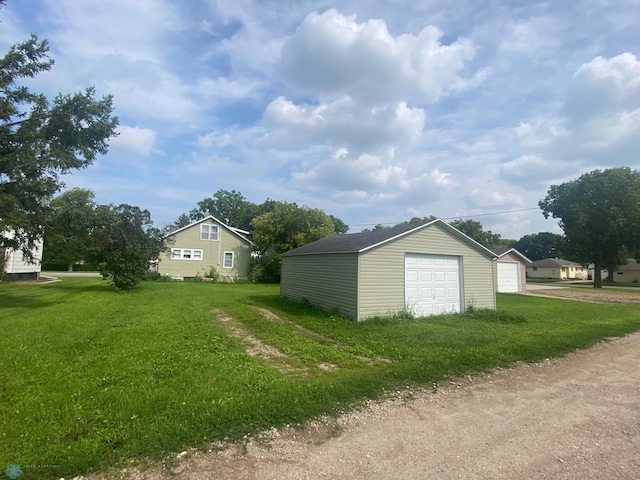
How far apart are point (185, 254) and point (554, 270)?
56.5 meters

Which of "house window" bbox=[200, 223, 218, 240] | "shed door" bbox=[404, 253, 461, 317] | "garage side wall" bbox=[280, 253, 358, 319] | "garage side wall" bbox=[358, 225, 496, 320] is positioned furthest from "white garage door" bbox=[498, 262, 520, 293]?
"house window" bbox=[200, 223, 218, 240]

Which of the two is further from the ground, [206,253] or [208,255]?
[206,253]

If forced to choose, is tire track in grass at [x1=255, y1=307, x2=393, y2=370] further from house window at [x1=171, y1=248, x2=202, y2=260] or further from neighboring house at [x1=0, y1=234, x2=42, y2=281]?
house window at [x1=171, y1=248, x2=202, y2=260]

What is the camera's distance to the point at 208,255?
1164 inches

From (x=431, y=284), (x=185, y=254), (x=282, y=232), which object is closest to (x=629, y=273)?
(x=282, y=232)

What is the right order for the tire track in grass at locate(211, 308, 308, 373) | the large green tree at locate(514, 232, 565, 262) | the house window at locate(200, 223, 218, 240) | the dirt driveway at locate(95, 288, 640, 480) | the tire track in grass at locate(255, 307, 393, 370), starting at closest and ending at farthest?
the dirt driveway at locate(95, 288, 640, 480), the tire track in grass at locate(211, 308, 308, 373), the tire track in grass at locate(255, 307, 393, 370), the house window at locate(200, 223, 218, 240), the large green tree at locate(514, 232, 565, 262)

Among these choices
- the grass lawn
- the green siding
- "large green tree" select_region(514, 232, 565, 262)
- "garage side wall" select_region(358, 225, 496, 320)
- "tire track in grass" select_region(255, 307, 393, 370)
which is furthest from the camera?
"large green tree" select_region(514, 232, 565, 262)

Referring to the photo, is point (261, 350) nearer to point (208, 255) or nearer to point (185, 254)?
point (208, 255)

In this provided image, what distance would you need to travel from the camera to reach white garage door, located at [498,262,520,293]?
25.9 metres

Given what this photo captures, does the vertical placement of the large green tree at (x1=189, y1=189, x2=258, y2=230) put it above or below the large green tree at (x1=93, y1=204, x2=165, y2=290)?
above

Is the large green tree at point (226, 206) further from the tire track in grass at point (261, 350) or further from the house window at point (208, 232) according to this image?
the tire track in grass at point (261, 350)

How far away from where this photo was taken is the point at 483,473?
9.39 ft

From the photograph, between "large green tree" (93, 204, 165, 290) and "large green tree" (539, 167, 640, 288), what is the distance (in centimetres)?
3864

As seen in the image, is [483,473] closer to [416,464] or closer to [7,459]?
[416,464]
